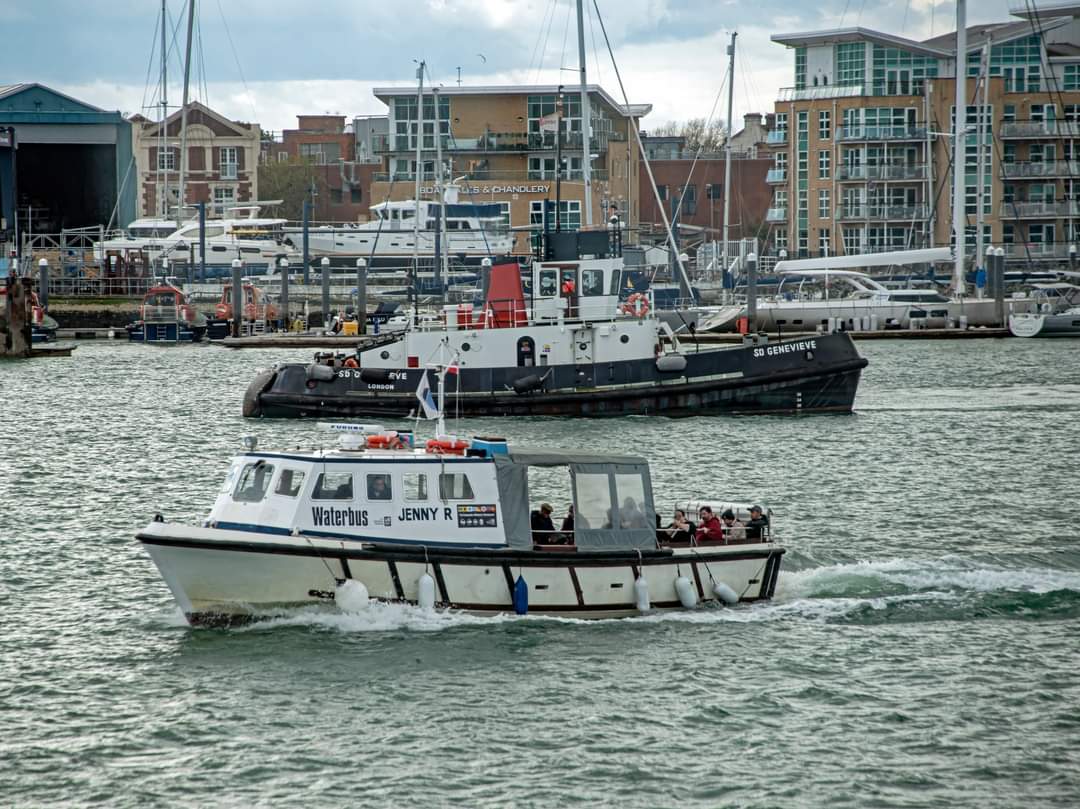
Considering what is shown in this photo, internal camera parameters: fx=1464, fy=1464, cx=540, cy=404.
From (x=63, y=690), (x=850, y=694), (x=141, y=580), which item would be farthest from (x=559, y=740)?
(x=141, y=580)

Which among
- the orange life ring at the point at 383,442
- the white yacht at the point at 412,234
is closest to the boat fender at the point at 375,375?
the orange life ring at the point at 383,442

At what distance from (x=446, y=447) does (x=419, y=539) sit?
4.53 feet

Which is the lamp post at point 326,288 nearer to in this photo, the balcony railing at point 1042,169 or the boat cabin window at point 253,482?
the balcony railing at point 1042,169

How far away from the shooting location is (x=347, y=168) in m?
129

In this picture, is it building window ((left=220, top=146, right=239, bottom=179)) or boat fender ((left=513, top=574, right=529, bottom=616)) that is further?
building window ((left=220, top=146, right=239, bottom=179))

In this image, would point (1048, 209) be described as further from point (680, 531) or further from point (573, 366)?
point (680, 531)

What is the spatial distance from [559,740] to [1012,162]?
8891 cm

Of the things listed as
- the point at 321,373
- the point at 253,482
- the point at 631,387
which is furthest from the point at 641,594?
the point at 321,373

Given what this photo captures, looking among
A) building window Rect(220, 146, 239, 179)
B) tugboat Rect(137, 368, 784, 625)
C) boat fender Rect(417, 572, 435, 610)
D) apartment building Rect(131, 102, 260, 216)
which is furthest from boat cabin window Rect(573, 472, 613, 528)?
building window Rect(220, 146, 239, 179)

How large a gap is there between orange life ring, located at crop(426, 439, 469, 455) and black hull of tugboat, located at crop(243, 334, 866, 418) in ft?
69.5

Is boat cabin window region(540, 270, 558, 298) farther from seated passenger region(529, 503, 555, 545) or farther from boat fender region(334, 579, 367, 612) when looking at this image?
boat fender region(334, 579, 367, 612)

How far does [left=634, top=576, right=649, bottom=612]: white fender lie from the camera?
2030 cm

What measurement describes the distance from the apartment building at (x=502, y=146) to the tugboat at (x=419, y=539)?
83.4 meters

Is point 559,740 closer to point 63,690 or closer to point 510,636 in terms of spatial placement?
point 510,636
